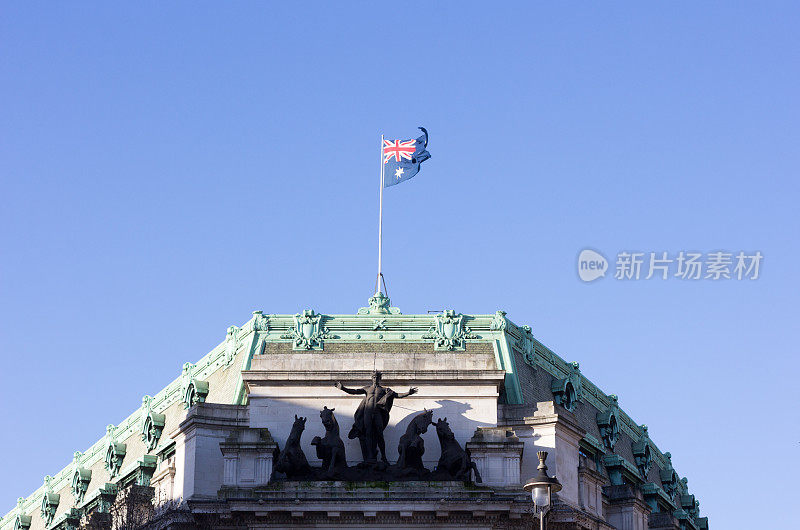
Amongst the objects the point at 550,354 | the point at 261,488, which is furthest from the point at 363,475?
the point at 550,354

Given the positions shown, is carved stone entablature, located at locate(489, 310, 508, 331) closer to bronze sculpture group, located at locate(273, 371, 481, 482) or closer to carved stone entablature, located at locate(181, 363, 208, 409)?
bronze sculpture group, located at locate(273, 371, 481, 482)

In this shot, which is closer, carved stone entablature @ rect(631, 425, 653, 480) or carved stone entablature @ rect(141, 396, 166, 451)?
carved stone entablature @ rect(141, 396, 166, 451)

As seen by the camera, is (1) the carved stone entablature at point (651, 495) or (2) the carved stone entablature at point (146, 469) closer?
(2) the carved stone entablature at point (146, 469)

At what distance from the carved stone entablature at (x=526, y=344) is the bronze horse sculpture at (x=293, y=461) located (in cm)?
1509

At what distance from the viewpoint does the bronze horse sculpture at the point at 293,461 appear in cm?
7506

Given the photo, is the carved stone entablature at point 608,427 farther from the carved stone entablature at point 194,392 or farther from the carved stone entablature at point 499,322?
the carved stone entablature at point 194,392

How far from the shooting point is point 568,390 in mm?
87812

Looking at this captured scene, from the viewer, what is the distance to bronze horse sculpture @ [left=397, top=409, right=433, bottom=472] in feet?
246

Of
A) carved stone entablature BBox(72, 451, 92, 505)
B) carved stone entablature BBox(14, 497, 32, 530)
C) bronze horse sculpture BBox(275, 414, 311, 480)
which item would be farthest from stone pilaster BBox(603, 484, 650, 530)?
carved stone entablature BBox(14, 497, 32, 530)

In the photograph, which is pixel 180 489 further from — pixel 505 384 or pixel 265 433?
pixel 505 384

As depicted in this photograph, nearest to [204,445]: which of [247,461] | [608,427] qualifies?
[247,461]

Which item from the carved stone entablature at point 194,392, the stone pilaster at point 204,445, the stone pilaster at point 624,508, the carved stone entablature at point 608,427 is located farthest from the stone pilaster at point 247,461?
the carved stone entablature at point 608,427

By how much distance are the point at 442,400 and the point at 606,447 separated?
1552 centimetres

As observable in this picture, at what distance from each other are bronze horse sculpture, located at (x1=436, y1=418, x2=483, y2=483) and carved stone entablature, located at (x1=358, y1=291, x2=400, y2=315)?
1060cm
